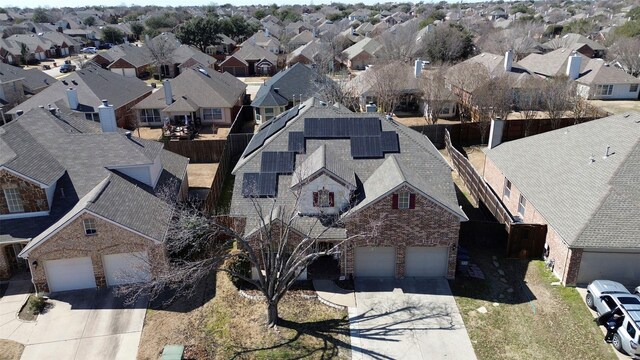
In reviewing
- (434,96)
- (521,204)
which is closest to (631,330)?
(521,204)

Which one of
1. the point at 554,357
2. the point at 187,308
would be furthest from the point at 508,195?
the point at 187,308

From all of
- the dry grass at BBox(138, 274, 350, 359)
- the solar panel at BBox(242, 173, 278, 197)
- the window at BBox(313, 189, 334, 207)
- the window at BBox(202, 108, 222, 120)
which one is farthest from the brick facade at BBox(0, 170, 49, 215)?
the window at BBox(202, 108, 222, 120)

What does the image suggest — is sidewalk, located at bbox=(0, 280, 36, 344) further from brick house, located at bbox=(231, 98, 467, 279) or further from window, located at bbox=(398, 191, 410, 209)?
window, located at bbox=(398, 191, 410, 209)

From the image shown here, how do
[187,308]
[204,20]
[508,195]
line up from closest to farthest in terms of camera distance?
[187,308], [508,195], [204,20]

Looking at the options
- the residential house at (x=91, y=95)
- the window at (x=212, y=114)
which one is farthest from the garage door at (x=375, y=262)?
the window at (x=212, y=114)

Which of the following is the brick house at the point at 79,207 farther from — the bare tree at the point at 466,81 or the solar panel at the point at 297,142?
the bare tree at the point at 466,81

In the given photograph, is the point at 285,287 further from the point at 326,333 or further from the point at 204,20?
the point at 204,20

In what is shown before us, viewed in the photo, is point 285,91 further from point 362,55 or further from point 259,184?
point 362,55

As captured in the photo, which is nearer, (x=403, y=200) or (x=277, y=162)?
(x=403, y=200)
